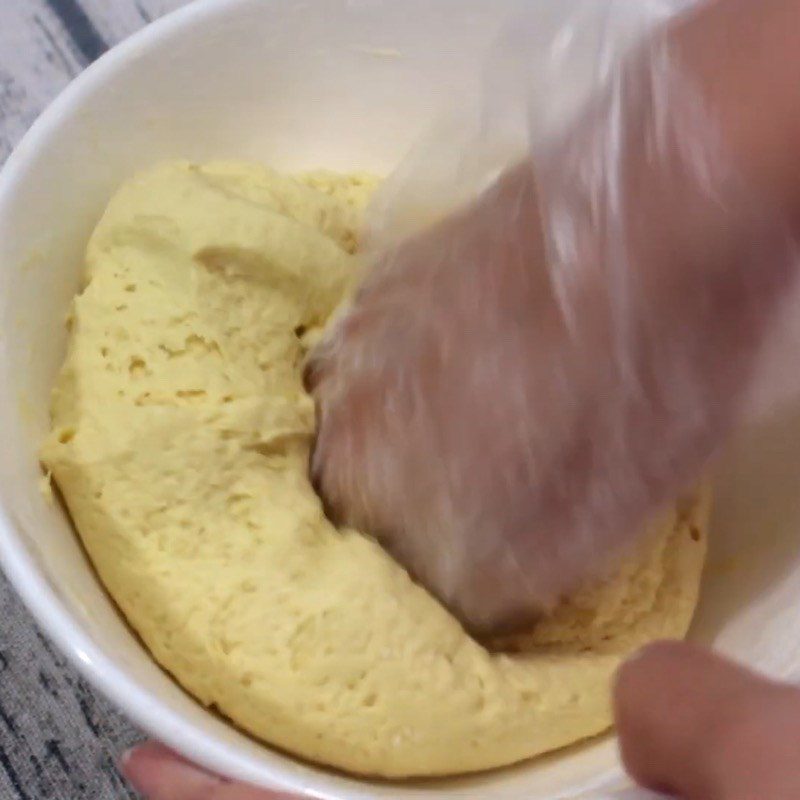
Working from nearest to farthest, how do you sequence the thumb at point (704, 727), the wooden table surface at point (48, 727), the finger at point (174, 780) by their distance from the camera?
the thumb at point (704, 727)
the finger at point (174, 780)
the wooden table surface at point (48, 727)

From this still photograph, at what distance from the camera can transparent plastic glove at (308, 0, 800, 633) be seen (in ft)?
1.30

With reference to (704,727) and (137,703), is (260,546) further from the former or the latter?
(704,727)

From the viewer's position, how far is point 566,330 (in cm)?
44

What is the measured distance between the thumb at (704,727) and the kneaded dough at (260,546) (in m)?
0.16

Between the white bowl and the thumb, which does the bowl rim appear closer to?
the white bowl

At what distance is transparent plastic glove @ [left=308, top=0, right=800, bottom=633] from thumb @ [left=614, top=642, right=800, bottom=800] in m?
0.11

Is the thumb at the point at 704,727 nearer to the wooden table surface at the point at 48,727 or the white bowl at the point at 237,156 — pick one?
the white bowl at the point at 237,156

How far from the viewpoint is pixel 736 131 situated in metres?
0.38

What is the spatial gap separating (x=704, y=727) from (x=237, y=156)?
0.53 m

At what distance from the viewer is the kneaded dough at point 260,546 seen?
51cm

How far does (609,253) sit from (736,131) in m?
0.07

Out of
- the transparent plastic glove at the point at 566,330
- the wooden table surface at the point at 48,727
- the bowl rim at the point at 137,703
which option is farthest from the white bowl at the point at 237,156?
the wooden table surface at the point at 48,727

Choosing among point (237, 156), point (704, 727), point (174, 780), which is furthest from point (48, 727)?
point (704, 727)

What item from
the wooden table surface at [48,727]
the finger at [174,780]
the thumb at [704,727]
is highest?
the thumb at [704,727]
